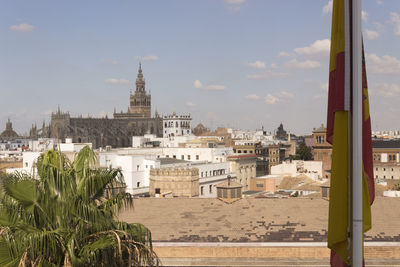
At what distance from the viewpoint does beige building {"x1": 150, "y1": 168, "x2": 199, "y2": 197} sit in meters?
32.7

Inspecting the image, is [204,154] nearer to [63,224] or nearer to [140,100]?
[63,224]

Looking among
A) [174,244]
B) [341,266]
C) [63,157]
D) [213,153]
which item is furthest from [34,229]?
[213,153]

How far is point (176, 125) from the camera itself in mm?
97750

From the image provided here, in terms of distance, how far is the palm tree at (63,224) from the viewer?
450 centimetres

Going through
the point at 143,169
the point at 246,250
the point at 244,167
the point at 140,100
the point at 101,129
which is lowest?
the point at 246,250

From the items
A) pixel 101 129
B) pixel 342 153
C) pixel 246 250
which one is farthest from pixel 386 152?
pixel 101 129

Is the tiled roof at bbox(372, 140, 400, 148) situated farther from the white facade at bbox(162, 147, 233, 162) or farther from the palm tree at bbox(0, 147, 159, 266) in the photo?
the palm tree at bbox(0, 147, 159, 266)

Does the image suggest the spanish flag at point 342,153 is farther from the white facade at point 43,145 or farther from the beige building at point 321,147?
the beige building at point 321,147

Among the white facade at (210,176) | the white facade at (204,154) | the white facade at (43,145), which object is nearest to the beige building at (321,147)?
the white facade at (204,154)

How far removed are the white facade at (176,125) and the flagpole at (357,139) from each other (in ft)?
309

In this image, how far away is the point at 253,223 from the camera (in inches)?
620

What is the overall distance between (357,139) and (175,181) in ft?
99.1

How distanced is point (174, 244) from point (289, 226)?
3440 mm

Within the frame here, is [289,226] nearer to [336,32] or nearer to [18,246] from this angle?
[18,246]
